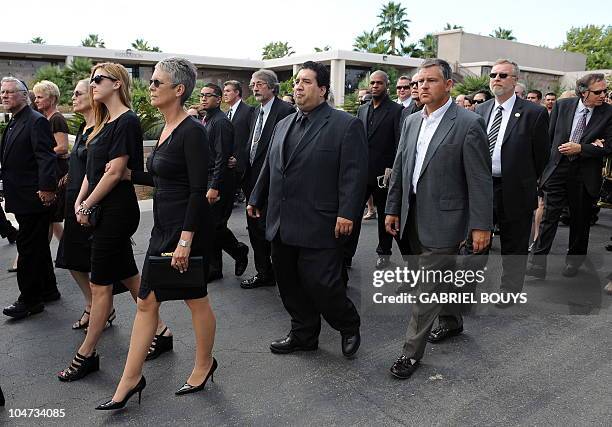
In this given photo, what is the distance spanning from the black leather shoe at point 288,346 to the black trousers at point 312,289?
3 centimetres

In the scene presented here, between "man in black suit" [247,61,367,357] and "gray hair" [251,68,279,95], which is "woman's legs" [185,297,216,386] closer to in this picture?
"man in black suit" [247,61,367,357]

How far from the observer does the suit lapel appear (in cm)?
337

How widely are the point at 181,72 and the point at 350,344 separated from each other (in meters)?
2.06

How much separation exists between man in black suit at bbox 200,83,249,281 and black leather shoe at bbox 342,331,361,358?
187 centimetres

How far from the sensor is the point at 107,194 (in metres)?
3.25

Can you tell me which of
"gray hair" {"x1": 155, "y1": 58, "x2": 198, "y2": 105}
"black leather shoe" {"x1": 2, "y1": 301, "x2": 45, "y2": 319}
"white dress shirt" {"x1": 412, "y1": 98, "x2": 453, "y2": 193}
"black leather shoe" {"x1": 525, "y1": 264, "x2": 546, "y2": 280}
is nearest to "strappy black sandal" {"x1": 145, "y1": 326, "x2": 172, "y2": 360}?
"black leather shoe" {"x1": 2, "y1": 301, "x2": 45, "y2": 319}

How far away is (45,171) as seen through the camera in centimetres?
422

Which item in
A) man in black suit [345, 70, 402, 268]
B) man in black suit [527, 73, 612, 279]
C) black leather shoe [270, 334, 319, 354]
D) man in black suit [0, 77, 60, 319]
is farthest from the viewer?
man in black suit [345, 70, 402, 268]

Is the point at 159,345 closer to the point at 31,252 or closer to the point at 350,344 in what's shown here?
the point at 350,344

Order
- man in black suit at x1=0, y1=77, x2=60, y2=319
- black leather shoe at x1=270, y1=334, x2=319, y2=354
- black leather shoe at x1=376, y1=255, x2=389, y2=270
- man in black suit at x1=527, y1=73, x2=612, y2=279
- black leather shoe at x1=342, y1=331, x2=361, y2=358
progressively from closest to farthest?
black leather shoe at x1=342, y1=331, x2=361, y2=358 < black leather shoe at x1=270, y1=334, x2=319, y2=354 < man in black suit at x1=0, y1=77, x2=60, y2=319 < man in black suit at x1=527, y1=73, x2=612, y2=279 < black leather shoe at x1=376, y1=255, x2=389, y2=270

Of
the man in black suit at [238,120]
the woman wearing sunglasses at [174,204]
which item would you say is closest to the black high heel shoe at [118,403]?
the woman wearing sunglasses at [174,204]

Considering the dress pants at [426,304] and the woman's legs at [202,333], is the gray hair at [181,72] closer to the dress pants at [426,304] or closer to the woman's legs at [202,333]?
the woman's legs at [202,333]

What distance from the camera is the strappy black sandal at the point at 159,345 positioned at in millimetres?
3633

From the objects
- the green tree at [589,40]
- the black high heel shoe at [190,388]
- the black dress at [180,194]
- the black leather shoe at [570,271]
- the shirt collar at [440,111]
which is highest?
the green tree at [589,40]
